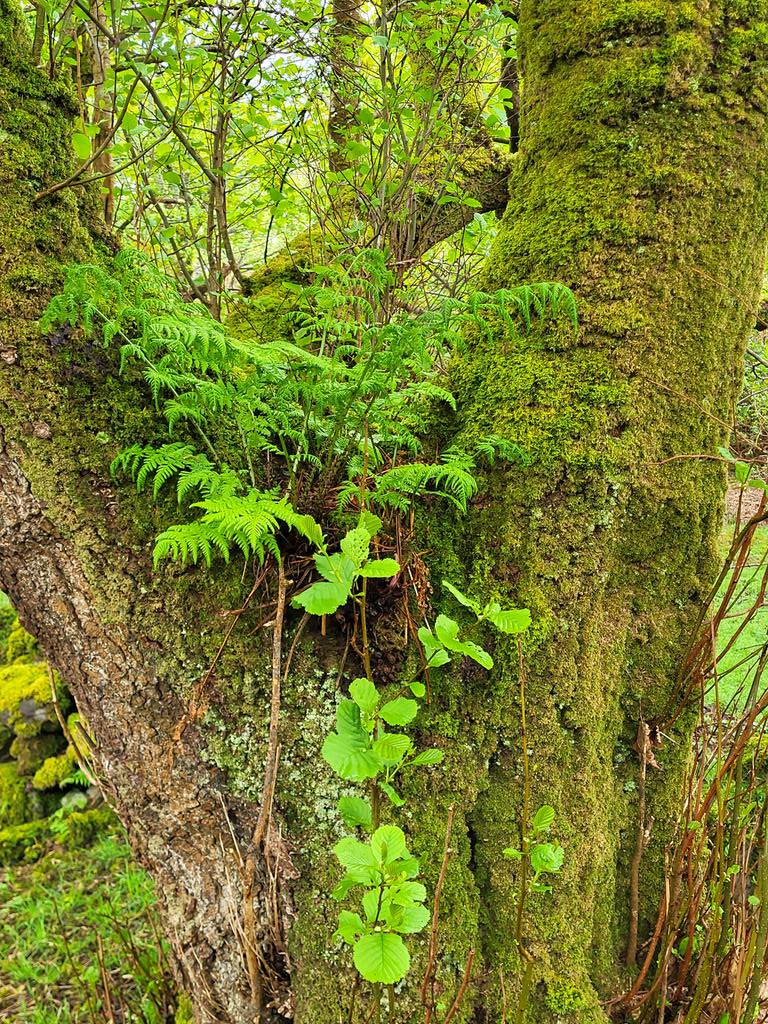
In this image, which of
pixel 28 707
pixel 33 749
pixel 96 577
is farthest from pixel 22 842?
pixel 96 577

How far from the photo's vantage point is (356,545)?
1059 millimetres

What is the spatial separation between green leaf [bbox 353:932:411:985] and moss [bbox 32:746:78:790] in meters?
4.48

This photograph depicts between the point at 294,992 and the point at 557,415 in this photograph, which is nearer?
the point at 294,992

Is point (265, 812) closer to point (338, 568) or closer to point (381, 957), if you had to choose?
point (381, 957)

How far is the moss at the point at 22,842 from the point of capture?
4.19m

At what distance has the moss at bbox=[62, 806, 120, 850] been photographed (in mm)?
4254

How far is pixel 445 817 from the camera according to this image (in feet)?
5.42

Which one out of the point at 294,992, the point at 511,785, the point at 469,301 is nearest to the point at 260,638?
the point at 511,785

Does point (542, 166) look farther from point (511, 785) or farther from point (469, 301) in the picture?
point (511, 785)

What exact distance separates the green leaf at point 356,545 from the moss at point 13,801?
4.81 meters

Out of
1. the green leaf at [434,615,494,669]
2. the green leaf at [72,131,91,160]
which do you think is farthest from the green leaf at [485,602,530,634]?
the green leaf at [72,131,91,160]

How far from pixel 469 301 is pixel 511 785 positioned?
1311 mm

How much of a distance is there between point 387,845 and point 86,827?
4.32m

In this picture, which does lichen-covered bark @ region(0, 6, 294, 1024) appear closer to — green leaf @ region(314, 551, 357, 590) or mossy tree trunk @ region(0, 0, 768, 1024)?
mossy tree trunk @ region(0, 0, 768, 1024)
